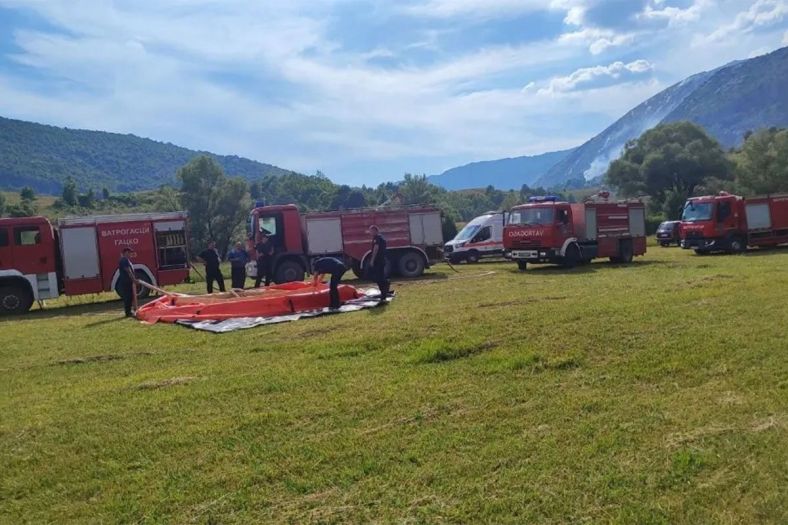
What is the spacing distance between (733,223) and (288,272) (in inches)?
709

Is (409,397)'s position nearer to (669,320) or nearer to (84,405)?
(84,405)

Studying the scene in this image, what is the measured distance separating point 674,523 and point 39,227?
1844 centimetres

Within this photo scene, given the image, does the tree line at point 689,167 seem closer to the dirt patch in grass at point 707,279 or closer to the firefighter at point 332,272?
the dirt patch in grass at point 707,279

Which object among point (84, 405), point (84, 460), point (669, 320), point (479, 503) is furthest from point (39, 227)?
point (479, 503)

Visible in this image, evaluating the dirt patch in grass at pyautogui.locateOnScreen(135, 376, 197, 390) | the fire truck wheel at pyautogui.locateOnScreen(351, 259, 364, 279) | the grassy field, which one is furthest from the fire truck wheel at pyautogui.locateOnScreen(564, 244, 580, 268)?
the dirt patch in grass at pyautogui.locateOnScreen(135, 376, 197, 390)

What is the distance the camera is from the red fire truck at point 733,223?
26.9 metres

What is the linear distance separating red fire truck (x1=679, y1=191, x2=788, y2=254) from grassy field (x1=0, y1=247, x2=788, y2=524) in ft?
58.6

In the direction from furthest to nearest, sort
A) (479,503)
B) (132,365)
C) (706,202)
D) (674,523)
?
(706,202), (132,365), (479,503), (674,523)

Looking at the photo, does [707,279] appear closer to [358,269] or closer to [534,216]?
[534,216]

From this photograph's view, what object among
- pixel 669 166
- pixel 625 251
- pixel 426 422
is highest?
pixel 669 166

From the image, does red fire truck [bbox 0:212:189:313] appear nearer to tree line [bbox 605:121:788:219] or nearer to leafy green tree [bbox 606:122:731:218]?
tree line [bbox 605:121:788:219]

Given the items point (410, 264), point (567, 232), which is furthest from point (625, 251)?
point (410, 264)

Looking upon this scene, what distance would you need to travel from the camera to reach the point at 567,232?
22625mm

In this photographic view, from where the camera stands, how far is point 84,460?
5422 mm
